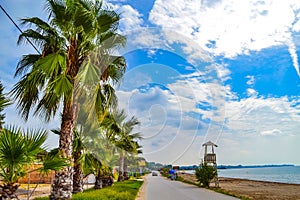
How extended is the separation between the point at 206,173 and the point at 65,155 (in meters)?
20.4

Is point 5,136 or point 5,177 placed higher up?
point 5,136

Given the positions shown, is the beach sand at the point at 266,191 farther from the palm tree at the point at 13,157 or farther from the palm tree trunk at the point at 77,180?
the palm tree at the point at 13,157

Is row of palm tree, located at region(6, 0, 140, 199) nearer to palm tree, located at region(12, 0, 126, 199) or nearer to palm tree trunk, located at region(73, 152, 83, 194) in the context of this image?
palm tree, located at region(12, 0, 126, 199)

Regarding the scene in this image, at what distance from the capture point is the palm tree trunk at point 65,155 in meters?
10.0

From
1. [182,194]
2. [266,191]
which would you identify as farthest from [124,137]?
[266,191]

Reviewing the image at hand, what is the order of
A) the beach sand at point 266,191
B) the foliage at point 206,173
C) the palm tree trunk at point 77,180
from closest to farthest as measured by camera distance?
the palm tree trunk at point 77,180 < the beach sand at point 266,191 < the foliage at point 206,173

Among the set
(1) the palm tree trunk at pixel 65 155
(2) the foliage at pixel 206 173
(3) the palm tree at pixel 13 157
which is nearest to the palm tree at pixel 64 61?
(1) the palm tree trunk at pixel 65 155

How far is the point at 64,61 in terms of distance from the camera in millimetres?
10172

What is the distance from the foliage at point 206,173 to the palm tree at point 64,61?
1920cm

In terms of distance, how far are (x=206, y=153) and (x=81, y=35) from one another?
23.4 m

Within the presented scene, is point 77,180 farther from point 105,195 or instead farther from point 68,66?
point 68,66

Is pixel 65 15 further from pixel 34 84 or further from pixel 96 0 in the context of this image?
Answer: pixel 34 84

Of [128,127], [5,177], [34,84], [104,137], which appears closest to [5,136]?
[5,177]

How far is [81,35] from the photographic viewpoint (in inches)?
431
